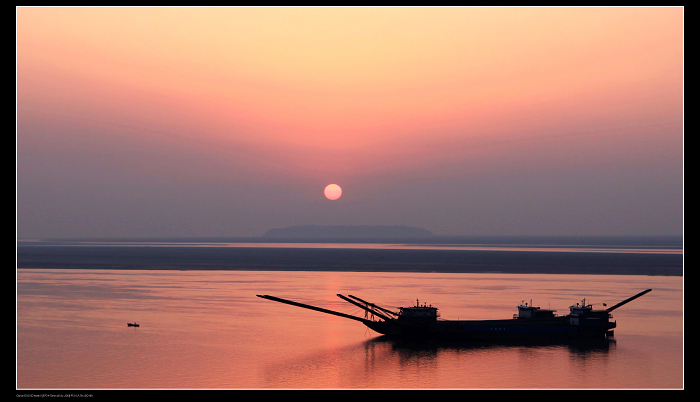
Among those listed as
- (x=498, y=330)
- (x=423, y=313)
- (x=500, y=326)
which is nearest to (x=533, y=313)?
(x=500, y=326)

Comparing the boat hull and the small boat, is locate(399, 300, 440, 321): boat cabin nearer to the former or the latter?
the small boat

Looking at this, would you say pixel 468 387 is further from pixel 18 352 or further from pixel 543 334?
pixel 18 352

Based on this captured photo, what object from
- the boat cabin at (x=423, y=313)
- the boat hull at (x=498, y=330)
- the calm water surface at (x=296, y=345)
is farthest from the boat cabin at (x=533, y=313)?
the boat cabin at (x=423, y=313)

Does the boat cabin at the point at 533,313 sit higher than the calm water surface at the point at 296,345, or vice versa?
the boat cabin at the point at 533,313

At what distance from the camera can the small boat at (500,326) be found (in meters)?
68.6

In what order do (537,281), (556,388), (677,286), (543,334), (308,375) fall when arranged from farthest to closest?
(537,281) → (677,286) → (543,334) → (308,375) → (556,388)

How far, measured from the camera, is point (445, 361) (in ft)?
193

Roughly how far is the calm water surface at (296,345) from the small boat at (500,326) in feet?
6.46

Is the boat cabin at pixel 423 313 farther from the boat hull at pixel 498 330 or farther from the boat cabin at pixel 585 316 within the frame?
the boat cabin at pixel 585 316

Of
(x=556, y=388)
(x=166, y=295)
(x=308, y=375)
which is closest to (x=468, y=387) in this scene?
Result: (x=556, y=388)

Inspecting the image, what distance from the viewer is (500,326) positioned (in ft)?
228

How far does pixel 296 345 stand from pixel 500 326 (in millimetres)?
23203
